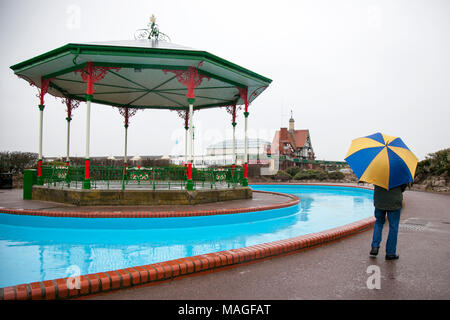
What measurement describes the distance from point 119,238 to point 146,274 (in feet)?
11.2

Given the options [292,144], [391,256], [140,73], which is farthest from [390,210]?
[292,144]

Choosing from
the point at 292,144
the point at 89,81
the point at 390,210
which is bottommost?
the point at 390,210

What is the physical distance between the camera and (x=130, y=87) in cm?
1156

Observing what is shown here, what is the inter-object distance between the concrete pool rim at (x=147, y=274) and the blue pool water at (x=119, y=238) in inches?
48.2

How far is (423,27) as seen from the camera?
13.0 metres

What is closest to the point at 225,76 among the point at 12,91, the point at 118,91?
the point at 118,91

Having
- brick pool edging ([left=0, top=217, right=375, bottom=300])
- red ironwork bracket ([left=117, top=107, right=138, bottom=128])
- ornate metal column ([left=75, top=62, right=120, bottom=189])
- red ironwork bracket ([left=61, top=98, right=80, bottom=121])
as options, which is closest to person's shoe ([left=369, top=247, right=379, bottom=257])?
brick pool edging ([left=0, top=217, right=375, bottom=300])

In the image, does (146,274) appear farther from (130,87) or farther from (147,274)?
(130,87)

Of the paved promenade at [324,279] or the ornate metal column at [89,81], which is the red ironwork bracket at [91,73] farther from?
the paved promenade at [324,279]

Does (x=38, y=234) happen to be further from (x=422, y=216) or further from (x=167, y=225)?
(x=422, y=216)

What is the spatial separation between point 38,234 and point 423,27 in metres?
17.6

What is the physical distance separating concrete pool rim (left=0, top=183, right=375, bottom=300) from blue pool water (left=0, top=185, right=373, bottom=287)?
122 centimetres

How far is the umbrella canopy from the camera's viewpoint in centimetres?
787

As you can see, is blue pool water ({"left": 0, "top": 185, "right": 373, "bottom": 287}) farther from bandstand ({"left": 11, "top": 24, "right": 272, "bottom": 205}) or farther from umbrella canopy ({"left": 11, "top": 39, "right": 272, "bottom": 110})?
umbrella canopy ({"left": 11, "top": 39, "right": 272, "bottom": 110})
